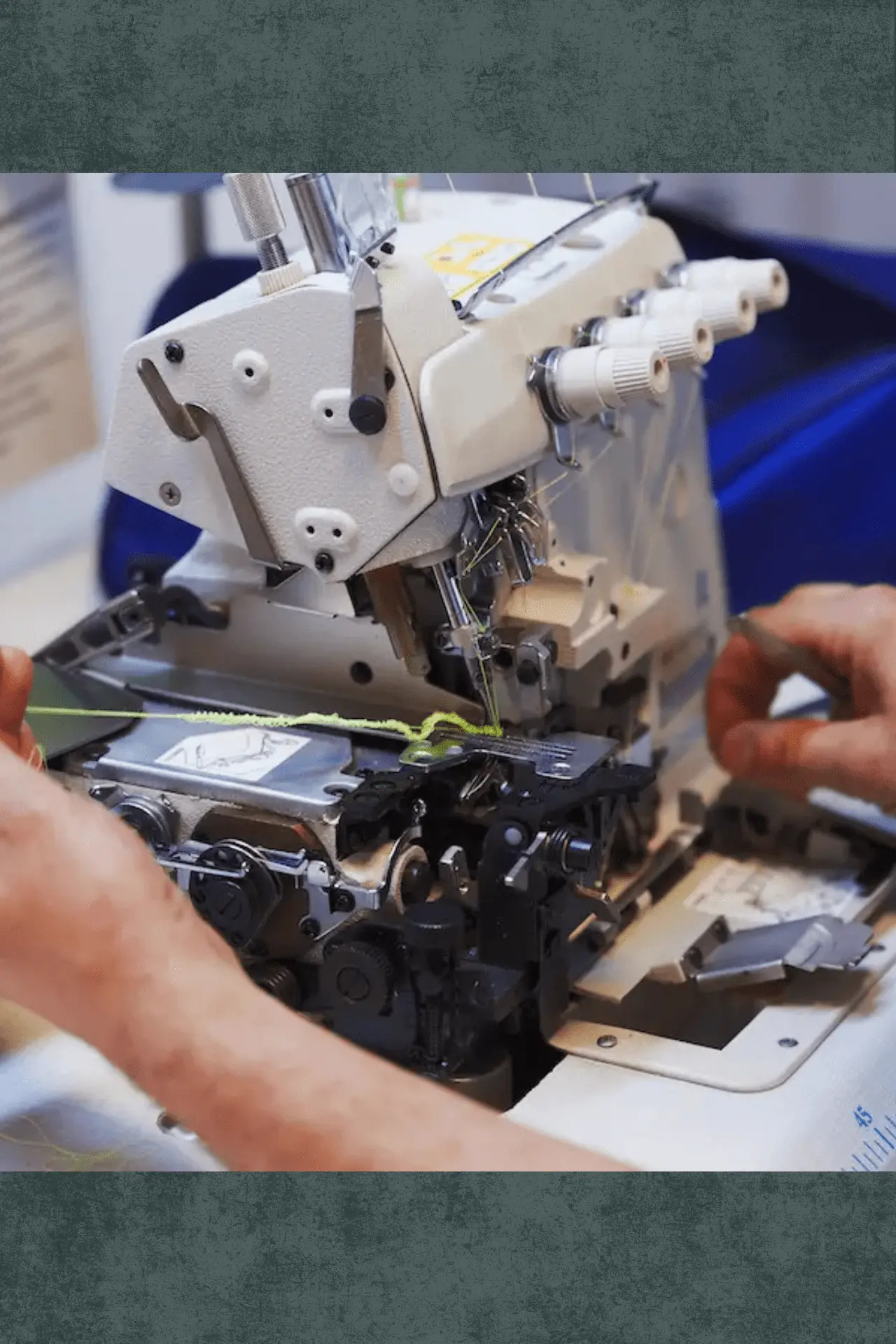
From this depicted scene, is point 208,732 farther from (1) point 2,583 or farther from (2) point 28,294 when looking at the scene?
(2) point 28,294

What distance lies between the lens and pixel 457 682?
2449mm

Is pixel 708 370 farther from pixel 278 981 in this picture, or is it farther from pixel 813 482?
pixel 278 981

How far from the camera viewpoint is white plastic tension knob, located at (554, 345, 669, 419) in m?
2.19

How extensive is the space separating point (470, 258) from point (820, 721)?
842 mm

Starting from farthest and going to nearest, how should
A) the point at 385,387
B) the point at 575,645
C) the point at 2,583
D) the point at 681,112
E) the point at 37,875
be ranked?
the point at 2,583 < the point at 575,645 < the point at 681,112 < the point at 385,387 < the point at 37,875

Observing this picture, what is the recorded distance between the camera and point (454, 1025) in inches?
90.7

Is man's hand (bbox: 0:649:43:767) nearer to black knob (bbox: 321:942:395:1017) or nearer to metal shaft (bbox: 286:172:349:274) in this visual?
black knob (bbox: 321:942:395:1017)

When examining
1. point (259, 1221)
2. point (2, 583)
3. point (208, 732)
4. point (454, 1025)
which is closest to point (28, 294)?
point (2, 583)

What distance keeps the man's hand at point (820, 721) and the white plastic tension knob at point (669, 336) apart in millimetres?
552

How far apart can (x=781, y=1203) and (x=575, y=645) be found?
0.77m

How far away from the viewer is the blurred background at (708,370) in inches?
129

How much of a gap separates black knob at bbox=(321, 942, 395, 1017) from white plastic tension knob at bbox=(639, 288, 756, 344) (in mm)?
896

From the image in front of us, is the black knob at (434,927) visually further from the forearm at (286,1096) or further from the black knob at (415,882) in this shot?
the forearm at (286,1096)

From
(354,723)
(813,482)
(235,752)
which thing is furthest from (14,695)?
(813,482)
